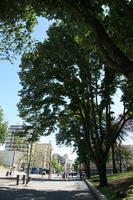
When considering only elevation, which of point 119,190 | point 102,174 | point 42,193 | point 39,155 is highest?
point 39,155

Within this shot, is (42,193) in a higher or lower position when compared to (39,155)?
lower

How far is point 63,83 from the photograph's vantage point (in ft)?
57.3

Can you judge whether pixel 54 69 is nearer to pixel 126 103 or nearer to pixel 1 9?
pixel 126 103

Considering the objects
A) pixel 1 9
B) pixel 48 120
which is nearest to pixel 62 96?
pixel 48 120

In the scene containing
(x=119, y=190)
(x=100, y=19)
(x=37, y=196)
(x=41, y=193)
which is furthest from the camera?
(x=41, y=193)

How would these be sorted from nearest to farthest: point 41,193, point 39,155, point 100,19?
point 100,19
point 41,193
point 39,155

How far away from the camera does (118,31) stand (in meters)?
9.05

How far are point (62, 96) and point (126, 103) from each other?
17.2 ft

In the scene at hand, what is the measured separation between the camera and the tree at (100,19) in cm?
623

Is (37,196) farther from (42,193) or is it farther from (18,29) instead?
(18,29)

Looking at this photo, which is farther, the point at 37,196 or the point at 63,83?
the point at 63,83

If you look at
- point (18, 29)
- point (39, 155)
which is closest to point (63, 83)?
point (18, 29)

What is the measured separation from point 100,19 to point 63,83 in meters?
8.75

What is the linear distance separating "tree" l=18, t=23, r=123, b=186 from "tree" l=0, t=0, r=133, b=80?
4559 mm
